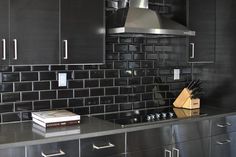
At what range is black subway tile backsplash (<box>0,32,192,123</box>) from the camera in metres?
2.79

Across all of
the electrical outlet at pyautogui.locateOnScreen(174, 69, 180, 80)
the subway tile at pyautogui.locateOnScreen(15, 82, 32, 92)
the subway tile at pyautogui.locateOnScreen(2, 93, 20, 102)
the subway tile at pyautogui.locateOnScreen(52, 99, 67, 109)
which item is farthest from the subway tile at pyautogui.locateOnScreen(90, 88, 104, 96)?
the electrical outlet at pyautogui.locateOnScreen(174, 69, 180, 80)

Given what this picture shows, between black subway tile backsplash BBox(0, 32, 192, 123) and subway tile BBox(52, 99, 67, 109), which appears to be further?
subway tile BBox(52, 99, 67, 109)

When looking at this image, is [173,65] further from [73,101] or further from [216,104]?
[73,101]

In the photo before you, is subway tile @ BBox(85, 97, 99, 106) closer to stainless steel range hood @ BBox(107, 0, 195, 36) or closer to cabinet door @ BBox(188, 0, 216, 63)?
stainless steel range hood @ BBox(107, 0, 195, 36)

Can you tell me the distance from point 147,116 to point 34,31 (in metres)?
1.29

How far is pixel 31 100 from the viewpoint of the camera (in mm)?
2848

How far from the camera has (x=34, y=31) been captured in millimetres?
2473

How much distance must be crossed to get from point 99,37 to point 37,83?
67cm

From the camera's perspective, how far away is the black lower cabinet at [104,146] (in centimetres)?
241

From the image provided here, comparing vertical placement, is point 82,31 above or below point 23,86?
above

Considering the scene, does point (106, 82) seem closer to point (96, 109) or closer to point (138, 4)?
point (96, 109)

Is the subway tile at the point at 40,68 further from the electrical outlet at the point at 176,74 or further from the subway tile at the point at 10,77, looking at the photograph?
the electrical outlet at the point at 176,74

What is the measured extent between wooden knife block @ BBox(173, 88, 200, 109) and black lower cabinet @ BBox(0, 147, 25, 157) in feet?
6.33

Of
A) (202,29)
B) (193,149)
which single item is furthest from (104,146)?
(202,29)
